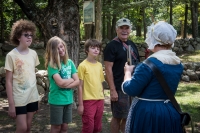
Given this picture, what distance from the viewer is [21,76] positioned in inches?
132

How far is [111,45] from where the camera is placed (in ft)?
12.4

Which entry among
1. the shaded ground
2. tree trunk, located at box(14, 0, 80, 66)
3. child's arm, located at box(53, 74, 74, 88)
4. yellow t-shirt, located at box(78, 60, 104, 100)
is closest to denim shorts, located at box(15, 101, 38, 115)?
child's arm, located at box(53, 74, 74, 88)

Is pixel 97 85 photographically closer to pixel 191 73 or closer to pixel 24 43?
pixel 24 43

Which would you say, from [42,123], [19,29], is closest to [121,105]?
[19,29]

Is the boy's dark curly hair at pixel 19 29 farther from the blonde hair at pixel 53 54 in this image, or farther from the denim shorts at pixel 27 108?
the denim shorts at pixel 27 108

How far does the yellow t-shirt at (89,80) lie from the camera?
3.77m

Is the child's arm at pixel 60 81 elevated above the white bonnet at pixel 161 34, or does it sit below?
below

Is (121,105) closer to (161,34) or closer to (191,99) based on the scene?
(161,34)

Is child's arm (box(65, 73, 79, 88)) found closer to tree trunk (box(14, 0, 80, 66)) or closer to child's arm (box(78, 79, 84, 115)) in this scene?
child's arm (box(78, 79, 84, 115))

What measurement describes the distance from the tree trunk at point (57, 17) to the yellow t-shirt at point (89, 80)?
1.85 metres

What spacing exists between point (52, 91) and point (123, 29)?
1202mm

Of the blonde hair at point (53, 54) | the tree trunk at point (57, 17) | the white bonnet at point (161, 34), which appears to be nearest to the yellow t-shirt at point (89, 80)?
the blonde hair at point (53, 54)

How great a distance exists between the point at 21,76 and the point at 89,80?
2.80 feet

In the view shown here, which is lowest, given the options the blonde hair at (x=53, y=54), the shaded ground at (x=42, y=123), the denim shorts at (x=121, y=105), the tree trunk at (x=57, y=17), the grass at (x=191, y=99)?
the grass at (x=191, y=99)
